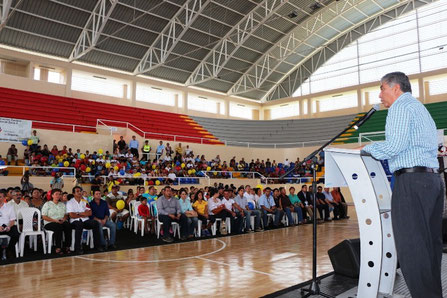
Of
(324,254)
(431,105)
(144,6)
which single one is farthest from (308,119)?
(324,254)

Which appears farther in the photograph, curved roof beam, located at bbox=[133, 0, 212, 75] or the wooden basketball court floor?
curved roof beam, located at bbox=[133, 0, 212, 75]

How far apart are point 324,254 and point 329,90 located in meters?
20.5

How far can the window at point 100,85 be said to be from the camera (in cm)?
1933

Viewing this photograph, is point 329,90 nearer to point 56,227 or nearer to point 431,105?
point 431,105

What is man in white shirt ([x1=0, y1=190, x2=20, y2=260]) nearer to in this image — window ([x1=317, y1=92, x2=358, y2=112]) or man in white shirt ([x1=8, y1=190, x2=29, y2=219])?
man in white shirt ([x1=8, y1=190, x2=29, y2=219])

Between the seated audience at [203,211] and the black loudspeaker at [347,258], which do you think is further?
the seated audience at [203,211]

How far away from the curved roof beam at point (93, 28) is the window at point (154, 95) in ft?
14.8

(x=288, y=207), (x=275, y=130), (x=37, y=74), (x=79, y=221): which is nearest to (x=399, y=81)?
(x=79, y=221)

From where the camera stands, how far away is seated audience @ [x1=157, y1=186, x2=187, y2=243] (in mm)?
7229

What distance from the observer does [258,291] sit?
359 cm

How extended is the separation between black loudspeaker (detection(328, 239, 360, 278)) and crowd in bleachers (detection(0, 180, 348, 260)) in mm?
3950

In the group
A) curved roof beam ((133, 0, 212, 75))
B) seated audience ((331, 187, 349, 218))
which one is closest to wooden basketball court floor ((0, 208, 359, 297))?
seated audience ((331, 187, 349, 218))

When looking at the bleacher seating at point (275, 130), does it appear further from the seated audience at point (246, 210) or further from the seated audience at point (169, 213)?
the seated audience at point (169, 213)

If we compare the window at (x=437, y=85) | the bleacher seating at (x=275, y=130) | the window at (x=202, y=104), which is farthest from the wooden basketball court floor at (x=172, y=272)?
the window at (x=437, y=85)
